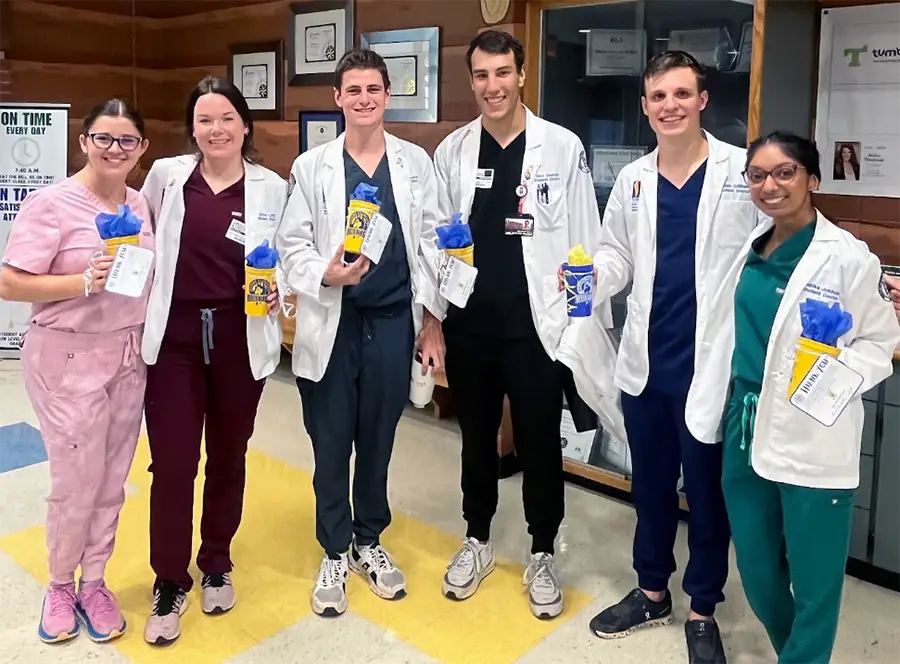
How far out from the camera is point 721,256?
82.4 inches

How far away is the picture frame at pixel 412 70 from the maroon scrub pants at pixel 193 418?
6.92 feet

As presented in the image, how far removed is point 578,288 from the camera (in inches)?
83.2

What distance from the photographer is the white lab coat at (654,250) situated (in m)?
2.08

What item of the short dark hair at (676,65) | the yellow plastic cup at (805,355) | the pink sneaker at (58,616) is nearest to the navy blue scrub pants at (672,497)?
the yellow plastic cup at (805,355)

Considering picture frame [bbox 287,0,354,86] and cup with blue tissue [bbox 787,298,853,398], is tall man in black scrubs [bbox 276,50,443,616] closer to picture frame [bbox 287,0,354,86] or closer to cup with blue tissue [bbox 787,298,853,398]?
cup with blue tissue [bbox 787,298,853,398]

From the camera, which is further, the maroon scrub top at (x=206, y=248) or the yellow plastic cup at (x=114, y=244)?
the maroon scrub top at (x=206, y=248)

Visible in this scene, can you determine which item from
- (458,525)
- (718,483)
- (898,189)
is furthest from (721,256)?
(458,525)

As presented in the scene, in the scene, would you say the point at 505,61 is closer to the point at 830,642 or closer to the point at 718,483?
the point at 718,483

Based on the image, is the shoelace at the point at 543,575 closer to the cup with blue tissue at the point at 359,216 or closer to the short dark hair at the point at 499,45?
the cup with blue tissue at the point at 359,216

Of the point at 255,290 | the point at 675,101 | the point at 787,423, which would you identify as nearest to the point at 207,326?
the point at 255,290

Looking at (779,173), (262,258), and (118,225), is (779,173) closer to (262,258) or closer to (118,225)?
(262,258)

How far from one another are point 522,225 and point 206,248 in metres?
0.86

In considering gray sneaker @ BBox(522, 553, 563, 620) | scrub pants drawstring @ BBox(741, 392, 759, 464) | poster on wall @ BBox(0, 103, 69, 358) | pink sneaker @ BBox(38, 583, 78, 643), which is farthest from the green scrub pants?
poster on wall @ BBox(0, 103, 69, 358)

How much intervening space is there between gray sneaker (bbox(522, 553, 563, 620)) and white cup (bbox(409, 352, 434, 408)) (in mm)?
611
